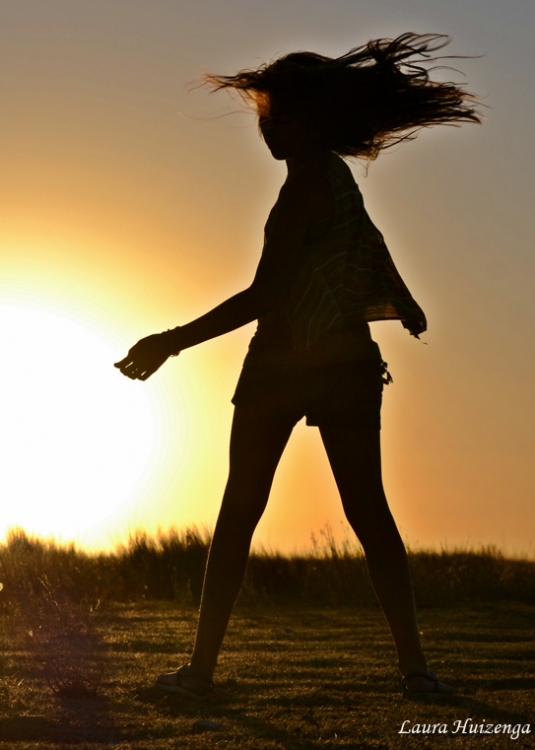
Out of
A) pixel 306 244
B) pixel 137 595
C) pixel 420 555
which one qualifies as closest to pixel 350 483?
pixel 306 244

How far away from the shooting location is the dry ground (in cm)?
380

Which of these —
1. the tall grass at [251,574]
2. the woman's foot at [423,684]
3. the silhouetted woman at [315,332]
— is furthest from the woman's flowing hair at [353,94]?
the tall grass at [251,574]

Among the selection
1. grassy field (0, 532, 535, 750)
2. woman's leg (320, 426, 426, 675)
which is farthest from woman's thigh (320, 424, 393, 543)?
grassy field (0, 532, 535, 750)

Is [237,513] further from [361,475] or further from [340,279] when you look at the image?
[340,279]

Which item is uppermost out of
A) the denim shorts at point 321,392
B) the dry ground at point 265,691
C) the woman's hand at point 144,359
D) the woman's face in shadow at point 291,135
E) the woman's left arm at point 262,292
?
the woman's face in shadow at point 291,135

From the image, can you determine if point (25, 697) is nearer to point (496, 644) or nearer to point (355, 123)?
point (355, 123)

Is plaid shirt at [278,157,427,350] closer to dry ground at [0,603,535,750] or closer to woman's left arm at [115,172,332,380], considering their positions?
woman's left arm at [115,172,332,380]

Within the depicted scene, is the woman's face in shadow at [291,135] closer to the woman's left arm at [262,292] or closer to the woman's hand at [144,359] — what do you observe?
A: the woman's left arm at [262,292]

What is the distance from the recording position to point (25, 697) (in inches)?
181

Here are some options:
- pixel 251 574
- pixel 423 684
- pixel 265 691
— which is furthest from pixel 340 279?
pixel 251 574

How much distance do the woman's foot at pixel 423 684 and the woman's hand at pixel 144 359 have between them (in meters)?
1.66

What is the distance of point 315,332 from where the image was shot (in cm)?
451

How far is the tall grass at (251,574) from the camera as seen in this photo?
33.2 ft

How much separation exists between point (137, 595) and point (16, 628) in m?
3.39
